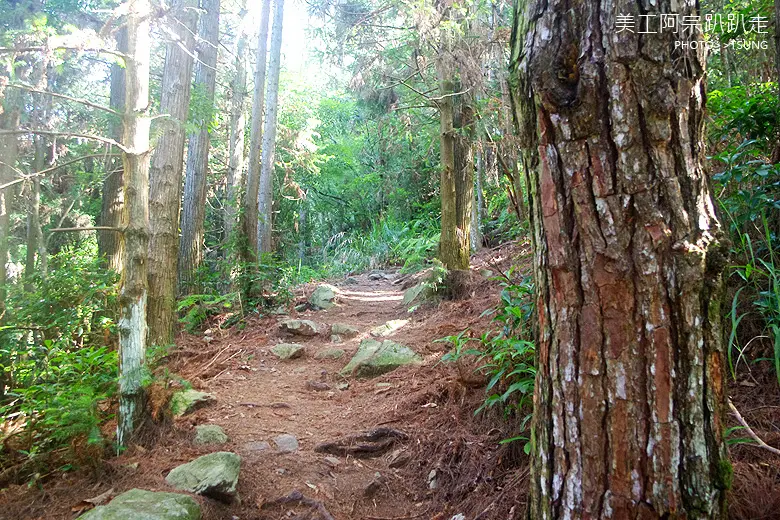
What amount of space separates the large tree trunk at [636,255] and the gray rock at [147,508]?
1.99 m

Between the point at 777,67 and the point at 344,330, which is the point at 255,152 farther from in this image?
the point at 777,67

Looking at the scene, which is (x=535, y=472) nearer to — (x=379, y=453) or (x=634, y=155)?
(x=634, y=155)

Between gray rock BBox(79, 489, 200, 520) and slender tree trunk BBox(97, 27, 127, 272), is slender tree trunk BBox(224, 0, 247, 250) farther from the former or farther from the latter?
gray rock BBox(79, 489, 200, 520)

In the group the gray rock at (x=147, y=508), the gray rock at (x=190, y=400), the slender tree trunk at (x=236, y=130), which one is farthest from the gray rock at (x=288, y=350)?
the slender tree trunk at (x=236, y=130)

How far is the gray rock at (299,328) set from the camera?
24.4 feet

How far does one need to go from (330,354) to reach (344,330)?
1.03m

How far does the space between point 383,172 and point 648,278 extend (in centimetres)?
1622

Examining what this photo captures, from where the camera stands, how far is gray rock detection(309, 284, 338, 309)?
368 inches

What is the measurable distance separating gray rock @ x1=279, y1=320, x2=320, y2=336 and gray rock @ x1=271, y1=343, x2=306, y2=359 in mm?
671

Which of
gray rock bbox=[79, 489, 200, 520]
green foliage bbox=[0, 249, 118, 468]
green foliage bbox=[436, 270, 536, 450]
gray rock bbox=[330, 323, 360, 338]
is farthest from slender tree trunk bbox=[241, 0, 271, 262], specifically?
gray rock bbox=[79, 489, 200, 520]

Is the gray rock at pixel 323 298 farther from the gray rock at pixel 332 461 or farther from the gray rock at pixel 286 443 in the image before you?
the gray rock at pixel 332 461

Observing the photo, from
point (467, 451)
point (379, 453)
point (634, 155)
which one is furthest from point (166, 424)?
point (634, 155)

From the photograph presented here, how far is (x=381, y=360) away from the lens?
546 cm

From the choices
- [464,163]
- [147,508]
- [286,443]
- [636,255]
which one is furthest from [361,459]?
[464,163]
